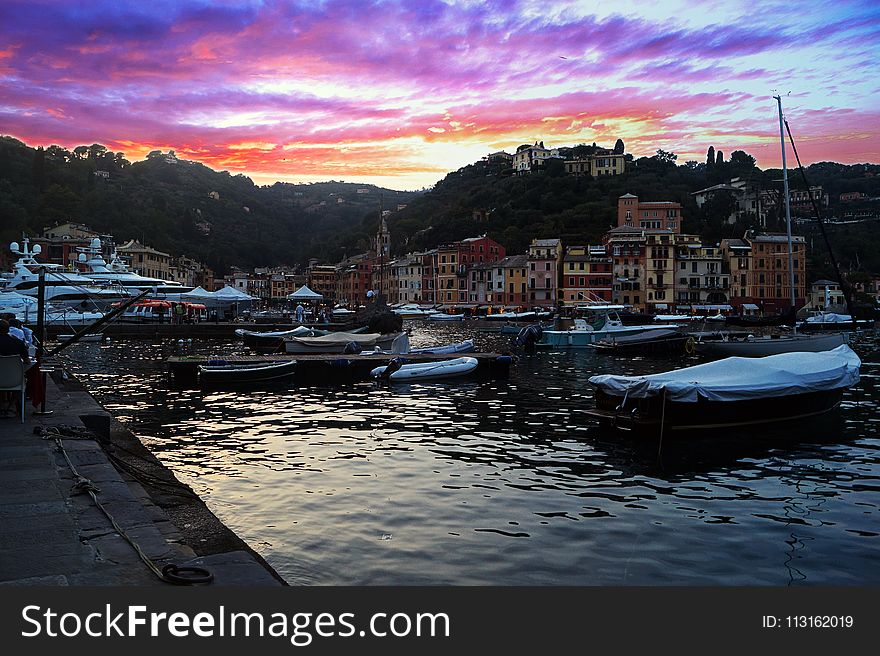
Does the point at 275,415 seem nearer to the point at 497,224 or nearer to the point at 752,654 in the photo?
the point at 752,654

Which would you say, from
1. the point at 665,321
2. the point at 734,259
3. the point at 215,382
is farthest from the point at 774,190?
the point at 215,382

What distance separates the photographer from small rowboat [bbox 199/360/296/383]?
94.7ft

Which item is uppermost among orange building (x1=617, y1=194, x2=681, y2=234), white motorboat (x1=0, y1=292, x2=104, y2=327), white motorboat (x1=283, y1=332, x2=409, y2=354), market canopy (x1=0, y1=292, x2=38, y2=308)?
orange building (x1=617, y1=194, x2=681, y2=234)

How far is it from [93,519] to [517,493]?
7206mm

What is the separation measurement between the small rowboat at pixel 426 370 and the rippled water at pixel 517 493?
5.85 meters

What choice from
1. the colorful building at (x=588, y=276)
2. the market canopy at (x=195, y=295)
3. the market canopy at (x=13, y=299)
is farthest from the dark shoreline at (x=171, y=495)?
the colorful building at (x=588, y=276)

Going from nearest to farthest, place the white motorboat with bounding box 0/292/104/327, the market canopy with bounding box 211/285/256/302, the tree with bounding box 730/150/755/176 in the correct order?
the white motorboat with bounding box 0/292/104/327, the market canopy with bounding box 211/285/256/302, the tree with bounding box 730/150/755/176

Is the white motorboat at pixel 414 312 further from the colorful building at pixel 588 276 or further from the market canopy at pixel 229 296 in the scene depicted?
the market canopy at pixel 229 296

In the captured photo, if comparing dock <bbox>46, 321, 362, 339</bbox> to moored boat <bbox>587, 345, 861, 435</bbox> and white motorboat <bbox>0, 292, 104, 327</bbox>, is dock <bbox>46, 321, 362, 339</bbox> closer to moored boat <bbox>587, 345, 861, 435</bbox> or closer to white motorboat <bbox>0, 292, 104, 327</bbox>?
white motorboat <bbox>0, 292, 104, 327</bbox>

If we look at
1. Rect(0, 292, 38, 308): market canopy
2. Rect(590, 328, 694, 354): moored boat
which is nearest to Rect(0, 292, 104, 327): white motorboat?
Rect(0, 292, 38, 308): market canopy

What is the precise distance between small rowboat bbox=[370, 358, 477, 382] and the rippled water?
5849 millimetres

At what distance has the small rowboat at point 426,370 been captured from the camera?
30062mm

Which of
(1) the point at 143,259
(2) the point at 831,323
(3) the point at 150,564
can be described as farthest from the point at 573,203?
(3) the point at 150,564

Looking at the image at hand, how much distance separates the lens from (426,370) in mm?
30453
